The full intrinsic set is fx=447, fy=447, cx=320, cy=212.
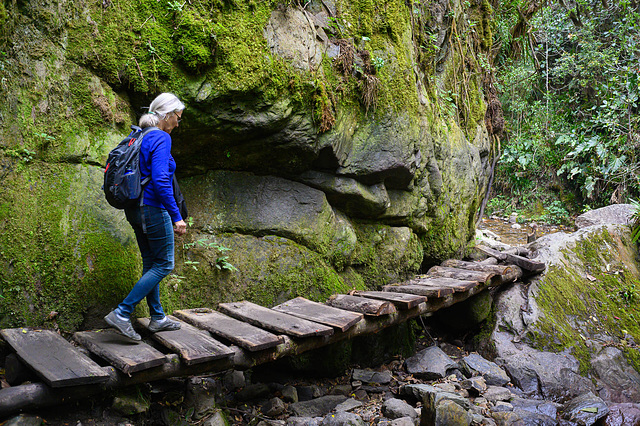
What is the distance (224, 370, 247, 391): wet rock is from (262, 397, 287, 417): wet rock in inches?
15.0

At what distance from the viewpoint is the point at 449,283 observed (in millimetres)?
5316

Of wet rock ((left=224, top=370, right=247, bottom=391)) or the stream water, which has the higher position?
the stream water

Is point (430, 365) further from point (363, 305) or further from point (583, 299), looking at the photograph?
point (583, 299)

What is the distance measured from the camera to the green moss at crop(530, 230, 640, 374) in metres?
5.98

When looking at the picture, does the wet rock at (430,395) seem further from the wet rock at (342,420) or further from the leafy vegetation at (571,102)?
the leafy vegetation at (571,102)

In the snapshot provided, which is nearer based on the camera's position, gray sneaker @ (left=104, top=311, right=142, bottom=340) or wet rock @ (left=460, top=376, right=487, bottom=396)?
gray sneaker @ (left=104, top=311, right=142, bottom=340)

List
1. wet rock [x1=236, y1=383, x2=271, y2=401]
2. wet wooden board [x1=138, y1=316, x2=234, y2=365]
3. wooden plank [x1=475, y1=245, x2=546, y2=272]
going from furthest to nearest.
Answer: wooden plank [x1=475, y1=245, x2=546, y2=272], wet rock [x1=236, y1=383, x2=271, y2=401], wet wooden board [x1=138, y1=316, x2=234, y2=365]

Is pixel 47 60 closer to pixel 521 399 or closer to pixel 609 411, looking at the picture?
pixel 521 399

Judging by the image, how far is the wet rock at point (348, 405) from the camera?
412 cm

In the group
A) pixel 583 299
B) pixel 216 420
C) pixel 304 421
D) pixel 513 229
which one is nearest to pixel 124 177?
pixel 216 420

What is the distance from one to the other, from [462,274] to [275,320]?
315 cm

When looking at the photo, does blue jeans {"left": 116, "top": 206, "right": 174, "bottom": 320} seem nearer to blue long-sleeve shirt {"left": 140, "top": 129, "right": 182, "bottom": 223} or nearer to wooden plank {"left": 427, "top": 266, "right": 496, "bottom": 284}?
blue long-sleeve shirt {"left": 140, "top": 129, "right": 182, "bottom": 223}

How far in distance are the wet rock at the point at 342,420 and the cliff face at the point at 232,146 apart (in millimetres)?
1359

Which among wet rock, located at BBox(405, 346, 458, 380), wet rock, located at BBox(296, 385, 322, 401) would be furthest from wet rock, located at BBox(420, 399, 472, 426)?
wet rock, located at BBox(405, 346, 458, 380)
